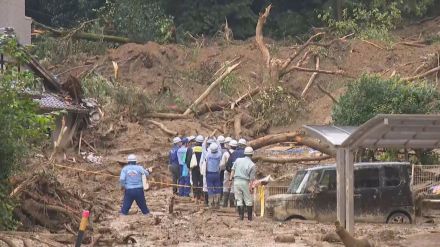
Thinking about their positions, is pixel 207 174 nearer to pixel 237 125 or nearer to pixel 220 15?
pixel 237 125

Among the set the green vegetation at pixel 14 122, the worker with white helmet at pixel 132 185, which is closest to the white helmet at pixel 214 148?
the worker with white helmet at pixel 132 185

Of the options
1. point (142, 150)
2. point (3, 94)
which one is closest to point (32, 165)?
point (3, 94)

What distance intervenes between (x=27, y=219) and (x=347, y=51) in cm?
3069

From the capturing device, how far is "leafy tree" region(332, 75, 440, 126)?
2791cm

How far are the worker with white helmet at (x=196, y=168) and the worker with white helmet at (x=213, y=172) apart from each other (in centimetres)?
138

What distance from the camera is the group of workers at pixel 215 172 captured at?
2183 cm

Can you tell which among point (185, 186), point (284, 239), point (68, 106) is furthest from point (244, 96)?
point (284, 239)

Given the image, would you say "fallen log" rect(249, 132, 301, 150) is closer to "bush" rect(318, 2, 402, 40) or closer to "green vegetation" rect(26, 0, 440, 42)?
"bush" rect(318, 2, 402, 40)

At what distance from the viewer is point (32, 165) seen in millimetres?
19828

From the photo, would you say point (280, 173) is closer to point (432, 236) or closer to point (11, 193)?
point (432, 236)

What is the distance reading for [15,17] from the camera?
37250 mm

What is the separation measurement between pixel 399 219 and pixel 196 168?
254 inches

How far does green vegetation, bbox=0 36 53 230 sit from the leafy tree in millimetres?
13918

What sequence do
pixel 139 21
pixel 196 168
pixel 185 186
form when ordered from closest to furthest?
pixel 196 168 < pixel 185 186 < pixel 139 21
